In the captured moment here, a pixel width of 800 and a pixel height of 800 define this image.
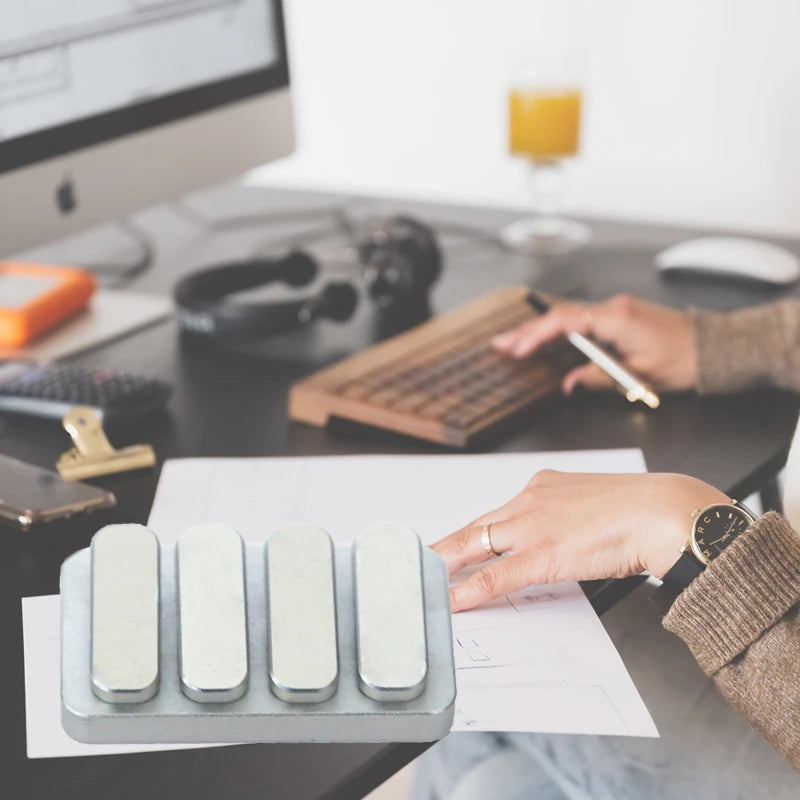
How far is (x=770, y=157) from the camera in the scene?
164cm

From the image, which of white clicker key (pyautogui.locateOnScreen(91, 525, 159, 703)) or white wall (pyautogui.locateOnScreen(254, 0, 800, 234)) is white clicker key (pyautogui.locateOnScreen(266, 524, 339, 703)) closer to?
white clicker key (pyautogui.locateOnScreen(91, 525, 159, 703))

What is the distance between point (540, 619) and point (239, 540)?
19cm

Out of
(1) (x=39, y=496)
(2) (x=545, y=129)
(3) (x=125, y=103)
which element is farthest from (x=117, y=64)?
(2) (x=545, y=129)

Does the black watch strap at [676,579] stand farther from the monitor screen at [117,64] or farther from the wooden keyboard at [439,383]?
the monitor screen at [117,64]

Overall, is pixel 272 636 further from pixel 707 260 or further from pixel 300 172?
pixel 300 172

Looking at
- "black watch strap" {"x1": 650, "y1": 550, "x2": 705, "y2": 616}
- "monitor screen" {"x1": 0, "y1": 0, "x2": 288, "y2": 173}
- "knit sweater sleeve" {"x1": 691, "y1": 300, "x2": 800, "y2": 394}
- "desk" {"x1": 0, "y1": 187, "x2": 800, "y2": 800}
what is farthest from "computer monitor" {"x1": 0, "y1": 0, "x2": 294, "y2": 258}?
"black watch strap" {"x1": 650, "y1": 550, "x2": 705, "y2": 616}

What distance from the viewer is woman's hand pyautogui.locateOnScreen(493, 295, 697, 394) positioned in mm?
972

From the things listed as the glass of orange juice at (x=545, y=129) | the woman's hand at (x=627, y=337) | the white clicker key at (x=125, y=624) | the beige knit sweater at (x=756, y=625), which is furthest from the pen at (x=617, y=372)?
the white clicker key at (x=125, y=624)

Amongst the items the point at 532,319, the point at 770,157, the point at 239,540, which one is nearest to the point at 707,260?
the point at 532,319

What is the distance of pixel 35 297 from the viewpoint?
109 cm

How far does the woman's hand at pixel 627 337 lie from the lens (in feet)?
3.19

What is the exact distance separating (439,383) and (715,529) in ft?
1.03

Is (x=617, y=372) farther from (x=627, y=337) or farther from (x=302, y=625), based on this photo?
(x=302, y=625)

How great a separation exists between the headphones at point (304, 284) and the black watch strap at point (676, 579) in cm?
49
